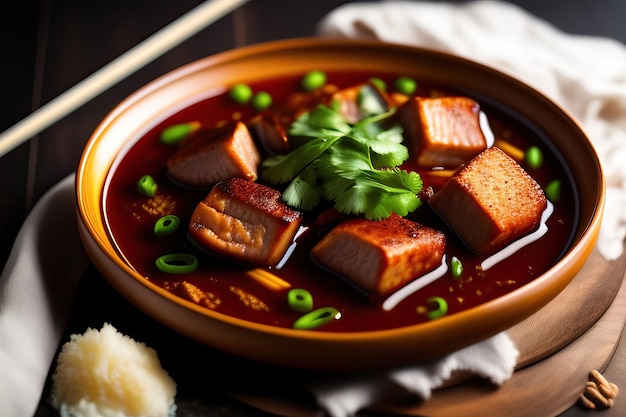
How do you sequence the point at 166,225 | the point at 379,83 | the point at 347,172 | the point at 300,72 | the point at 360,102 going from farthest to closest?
the point at 300,72
the point at 379,83
the point at 360,102
the point at 166,225
the point at 347,172

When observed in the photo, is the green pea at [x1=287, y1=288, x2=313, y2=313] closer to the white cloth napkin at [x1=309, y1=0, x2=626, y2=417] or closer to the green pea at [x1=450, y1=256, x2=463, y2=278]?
the green pea at [x1=450, y1=256, x2=463, y2=278]

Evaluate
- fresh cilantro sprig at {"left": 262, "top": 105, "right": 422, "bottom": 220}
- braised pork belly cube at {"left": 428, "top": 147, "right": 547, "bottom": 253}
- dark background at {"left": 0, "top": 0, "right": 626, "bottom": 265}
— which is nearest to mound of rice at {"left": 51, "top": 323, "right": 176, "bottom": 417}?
fresh cilantro sprig at {"left": 262, "top": 105, "right": 422, "bottom": 220}

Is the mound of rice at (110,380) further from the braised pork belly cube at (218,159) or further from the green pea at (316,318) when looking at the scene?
the braised pork belly cube at (218,159)

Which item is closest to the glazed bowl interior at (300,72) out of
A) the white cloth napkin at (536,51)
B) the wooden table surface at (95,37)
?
the white cloth napkin at (536,51)

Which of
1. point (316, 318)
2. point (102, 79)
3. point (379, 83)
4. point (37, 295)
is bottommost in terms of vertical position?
point (37, 295)

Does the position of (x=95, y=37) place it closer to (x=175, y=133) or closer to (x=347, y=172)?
(x=175, y=133)

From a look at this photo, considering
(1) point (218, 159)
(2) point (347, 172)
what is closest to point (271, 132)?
(1) point (218, 159)
